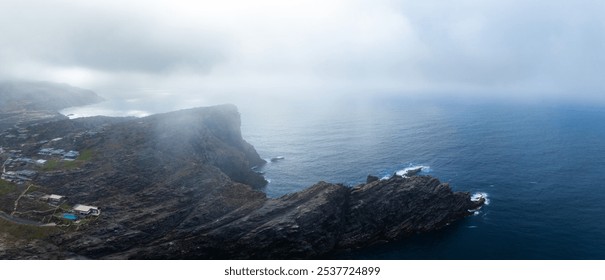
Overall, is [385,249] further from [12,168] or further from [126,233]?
[12,168]

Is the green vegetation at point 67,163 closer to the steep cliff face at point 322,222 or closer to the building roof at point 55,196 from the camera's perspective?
the building roof at point 55,196

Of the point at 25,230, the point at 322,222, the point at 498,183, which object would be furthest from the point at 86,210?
the point at 498,183

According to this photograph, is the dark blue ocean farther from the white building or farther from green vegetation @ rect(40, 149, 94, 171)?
green vegetation @ rect(40, 149, 94, 171)

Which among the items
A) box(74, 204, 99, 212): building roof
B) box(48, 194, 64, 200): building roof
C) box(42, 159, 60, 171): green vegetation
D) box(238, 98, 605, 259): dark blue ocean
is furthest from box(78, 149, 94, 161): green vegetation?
box(238, 98, 605, 259): dark blue ocean

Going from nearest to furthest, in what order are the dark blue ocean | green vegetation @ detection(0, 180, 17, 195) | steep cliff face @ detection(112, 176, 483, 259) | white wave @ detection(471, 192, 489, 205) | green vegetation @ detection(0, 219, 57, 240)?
1. green vegetation @ detection(0, 219, 57, 240)
2. steep cliff face @ detection(112, 176, 483, 259)
3. the dark blue ocean
4. green vegetation @ detection(0, 180, 17, 195)
5. white wave @ detection(471, 192, 489, 205)

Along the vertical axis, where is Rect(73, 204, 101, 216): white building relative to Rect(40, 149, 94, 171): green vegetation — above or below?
below

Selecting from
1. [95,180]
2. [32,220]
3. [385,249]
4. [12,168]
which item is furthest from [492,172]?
[12,168]

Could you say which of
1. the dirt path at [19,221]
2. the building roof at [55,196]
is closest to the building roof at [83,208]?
the building roof at [55,196]
